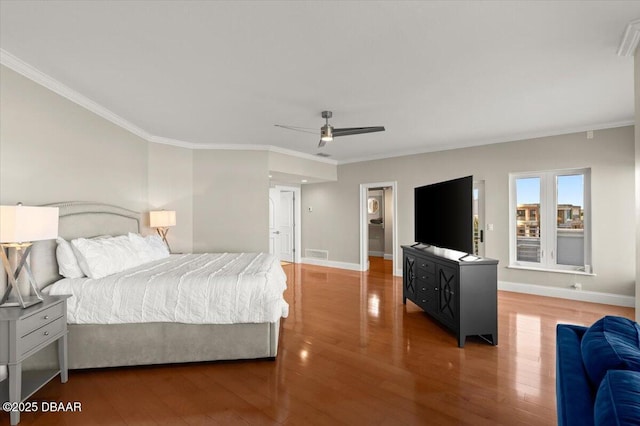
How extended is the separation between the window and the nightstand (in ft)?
20.0

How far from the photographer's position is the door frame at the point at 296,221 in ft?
25.9

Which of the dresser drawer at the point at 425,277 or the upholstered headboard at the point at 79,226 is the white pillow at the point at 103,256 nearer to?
the upholstered headboard at the point at 79,226

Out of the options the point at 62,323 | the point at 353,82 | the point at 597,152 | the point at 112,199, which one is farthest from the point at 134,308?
the point at 597,152

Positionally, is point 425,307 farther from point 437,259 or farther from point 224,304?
point 224,304

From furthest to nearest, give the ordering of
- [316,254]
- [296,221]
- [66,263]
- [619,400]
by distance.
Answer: [296,221], [316,254], [66,263], [619,400]

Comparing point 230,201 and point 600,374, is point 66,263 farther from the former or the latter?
point 600,374

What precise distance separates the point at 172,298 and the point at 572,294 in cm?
564

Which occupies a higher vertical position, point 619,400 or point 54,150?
point 54,150

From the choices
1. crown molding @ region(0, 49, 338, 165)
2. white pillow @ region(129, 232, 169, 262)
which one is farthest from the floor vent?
white pillow @ region(129, 232, 169, 262)

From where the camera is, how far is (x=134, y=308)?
254cm

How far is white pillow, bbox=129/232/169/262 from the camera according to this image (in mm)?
3584

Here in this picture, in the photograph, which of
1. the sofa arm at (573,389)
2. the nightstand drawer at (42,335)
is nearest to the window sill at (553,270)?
the sofa arm at (573,389)

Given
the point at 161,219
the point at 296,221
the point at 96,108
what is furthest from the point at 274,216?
the point at 96,108

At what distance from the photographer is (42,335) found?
2.14 meters
